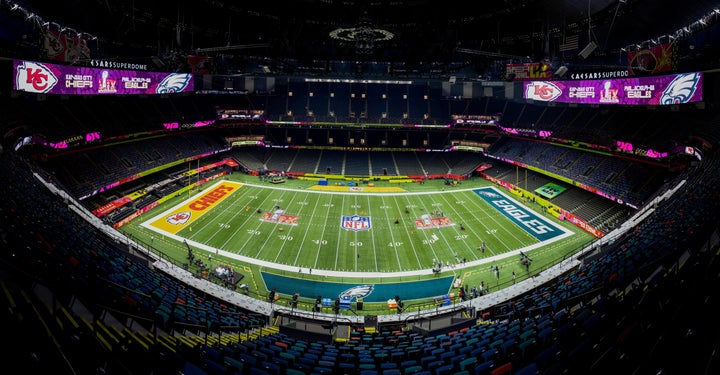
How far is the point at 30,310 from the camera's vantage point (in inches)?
274

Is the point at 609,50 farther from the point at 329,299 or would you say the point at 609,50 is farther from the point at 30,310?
the point at 30,310

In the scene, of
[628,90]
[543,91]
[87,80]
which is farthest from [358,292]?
[543,91]

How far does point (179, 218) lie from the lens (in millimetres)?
34750

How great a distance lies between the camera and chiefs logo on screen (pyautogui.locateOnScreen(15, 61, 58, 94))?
28.9m

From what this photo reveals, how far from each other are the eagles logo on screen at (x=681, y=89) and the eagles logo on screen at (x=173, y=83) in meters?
52.7

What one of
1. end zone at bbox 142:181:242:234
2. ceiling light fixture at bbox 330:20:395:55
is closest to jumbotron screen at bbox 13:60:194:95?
end zone at bbox 142:181:242:234

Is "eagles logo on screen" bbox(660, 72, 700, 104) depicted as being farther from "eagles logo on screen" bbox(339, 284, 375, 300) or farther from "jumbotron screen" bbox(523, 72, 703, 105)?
"eagles logo on screen" bbox(339, 284, 375, 300)

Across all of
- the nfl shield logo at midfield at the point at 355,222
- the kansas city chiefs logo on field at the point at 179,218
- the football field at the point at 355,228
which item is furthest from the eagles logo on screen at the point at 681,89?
the kansas city chiefs logo on field at the point at 179,218

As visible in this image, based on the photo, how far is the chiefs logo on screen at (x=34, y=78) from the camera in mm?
28875

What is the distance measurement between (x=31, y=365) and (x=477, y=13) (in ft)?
160

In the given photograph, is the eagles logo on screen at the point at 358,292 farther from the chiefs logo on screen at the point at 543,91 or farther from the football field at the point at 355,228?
the chiefs logo on screen at the point at 543,91

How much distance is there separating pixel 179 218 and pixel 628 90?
44604 mm

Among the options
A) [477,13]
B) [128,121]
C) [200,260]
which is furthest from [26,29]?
[477,13]

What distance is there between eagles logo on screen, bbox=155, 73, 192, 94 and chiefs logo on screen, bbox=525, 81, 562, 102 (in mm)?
45684
